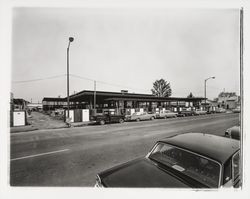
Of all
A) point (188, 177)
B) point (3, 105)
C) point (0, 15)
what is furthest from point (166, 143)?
point (0, 15)

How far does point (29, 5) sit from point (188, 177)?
3817mm

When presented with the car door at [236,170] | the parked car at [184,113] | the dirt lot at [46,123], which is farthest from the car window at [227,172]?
the parked car at [184,113]

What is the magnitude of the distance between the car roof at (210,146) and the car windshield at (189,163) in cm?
7

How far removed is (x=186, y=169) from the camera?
6.70 ft

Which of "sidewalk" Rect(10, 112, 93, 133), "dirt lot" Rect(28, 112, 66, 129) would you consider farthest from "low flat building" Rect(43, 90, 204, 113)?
"sidewalk" Rect(10, 112, 93, 133)

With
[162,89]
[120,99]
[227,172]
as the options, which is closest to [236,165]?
A: [227,172]

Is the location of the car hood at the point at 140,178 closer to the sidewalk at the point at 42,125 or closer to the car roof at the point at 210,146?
the car roof at the point at 210,146

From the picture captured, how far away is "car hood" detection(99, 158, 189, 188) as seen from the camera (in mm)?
1944

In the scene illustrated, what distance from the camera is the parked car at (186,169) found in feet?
6.17

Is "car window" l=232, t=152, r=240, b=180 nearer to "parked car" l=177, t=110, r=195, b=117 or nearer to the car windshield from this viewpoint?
the car windshield

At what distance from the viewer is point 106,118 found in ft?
43.7

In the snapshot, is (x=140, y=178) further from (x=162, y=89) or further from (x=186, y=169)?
(x=162, y=89)

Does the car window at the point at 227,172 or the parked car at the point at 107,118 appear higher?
the car window at the point at 227,172

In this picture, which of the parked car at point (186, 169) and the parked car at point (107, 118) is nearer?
the parked car at point (186, 169)
